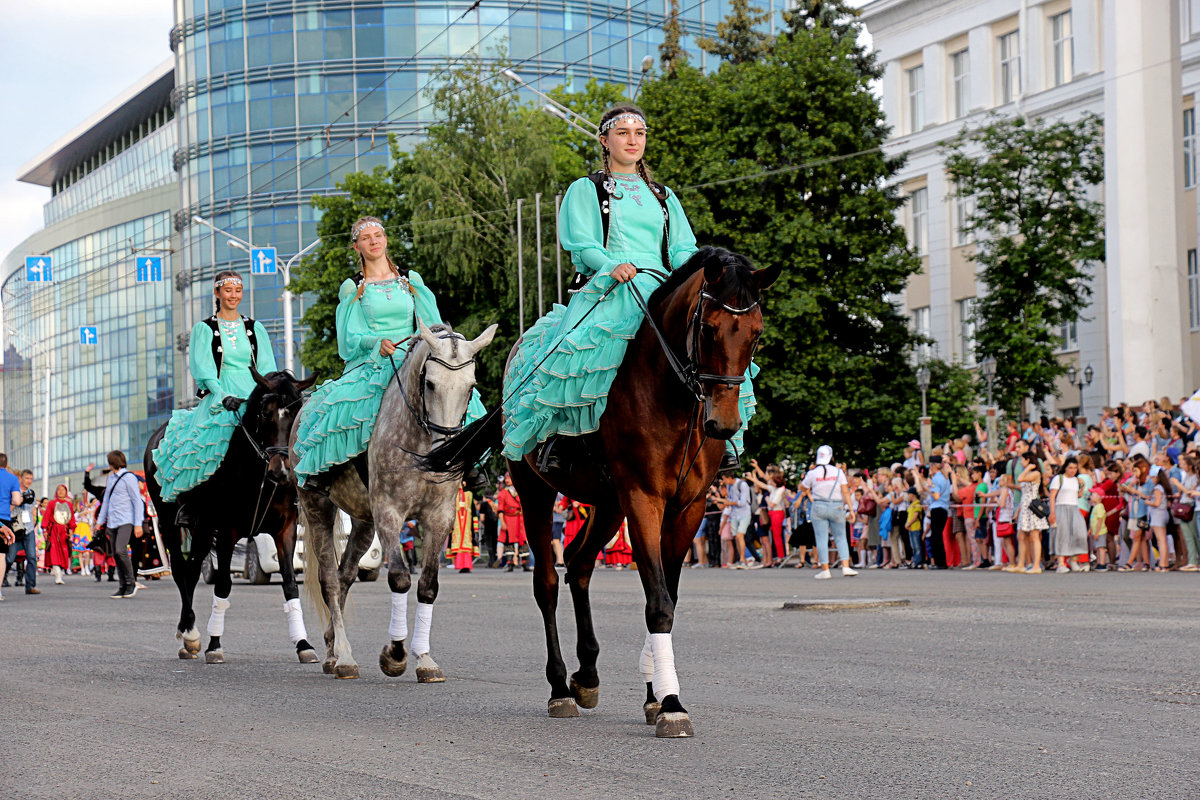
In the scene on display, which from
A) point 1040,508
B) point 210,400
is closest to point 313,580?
point 210,400

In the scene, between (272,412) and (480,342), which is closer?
(480,342)

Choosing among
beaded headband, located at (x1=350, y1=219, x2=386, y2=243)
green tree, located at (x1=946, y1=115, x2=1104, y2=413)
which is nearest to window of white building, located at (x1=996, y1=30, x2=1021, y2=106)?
green tree, located at (x1=946, y1=115, x2=1104, y2=413)

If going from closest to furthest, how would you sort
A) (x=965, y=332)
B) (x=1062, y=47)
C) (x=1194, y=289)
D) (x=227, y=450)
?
(x=227, y=450) < (x=1194, y=289) < (x=1062, y=47) < (x=965, y=332)

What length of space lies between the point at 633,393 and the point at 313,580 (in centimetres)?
482

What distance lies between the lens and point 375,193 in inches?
2431

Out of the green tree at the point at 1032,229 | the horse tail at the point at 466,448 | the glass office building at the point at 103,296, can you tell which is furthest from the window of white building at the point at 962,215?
the horse tail at the point at 466,448

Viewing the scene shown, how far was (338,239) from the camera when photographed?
62.2 m

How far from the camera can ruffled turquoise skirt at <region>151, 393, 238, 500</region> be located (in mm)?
Answer: 13320

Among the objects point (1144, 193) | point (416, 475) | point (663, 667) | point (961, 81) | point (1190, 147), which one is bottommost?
point (663, 667)

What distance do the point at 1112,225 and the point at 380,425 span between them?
102ft

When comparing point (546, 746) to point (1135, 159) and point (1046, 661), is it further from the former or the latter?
point (1135, 159)

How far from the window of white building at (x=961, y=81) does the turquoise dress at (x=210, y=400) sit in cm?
5136

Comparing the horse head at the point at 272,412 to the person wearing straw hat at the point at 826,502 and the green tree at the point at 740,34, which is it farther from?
the green tree at the point at 740,34

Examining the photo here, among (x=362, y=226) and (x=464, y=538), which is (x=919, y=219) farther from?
(x=362, y=226)
